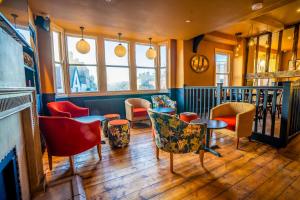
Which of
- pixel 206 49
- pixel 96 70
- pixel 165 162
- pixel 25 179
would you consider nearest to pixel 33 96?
pixel 25 179

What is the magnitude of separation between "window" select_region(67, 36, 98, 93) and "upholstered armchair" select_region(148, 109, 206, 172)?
10.4 ft

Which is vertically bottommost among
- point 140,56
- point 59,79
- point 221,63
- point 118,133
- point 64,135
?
point 118,133

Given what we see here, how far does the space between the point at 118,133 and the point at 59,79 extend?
246 cm

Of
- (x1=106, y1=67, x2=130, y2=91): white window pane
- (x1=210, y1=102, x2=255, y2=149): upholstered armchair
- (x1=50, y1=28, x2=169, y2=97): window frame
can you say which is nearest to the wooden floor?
(x1=210, y1=102, x2=255, y2=149): upholstered armchair

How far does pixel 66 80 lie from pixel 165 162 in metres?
3.43

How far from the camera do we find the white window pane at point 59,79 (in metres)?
3.87

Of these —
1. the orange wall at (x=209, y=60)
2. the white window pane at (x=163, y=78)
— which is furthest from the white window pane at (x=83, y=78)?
the orange wall at (x=209, y=60)

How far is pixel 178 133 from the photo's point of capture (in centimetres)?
188

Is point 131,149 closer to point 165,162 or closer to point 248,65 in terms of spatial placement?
point 165,162

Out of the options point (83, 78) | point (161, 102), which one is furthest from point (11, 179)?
point (161, 102)

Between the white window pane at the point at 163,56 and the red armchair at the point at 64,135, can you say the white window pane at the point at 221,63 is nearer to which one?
the white window pane at the point at 163,56

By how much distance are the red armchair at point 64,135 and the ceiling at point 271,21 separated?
507 cm

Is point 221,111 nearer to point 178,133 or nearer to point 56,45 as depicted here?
point 178,133

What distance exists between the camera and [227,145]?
284cm
